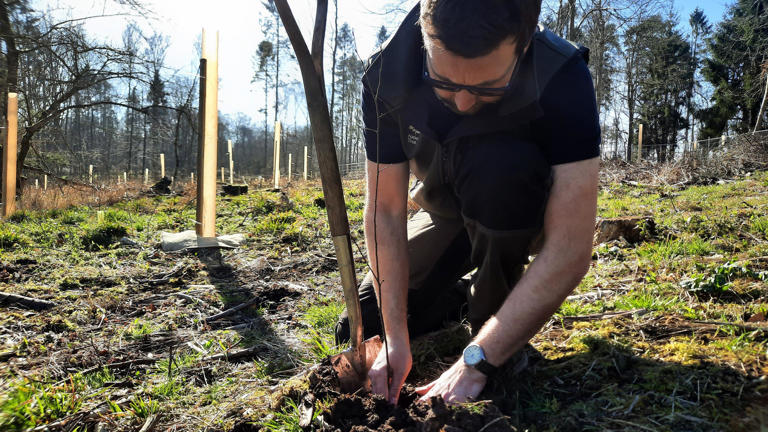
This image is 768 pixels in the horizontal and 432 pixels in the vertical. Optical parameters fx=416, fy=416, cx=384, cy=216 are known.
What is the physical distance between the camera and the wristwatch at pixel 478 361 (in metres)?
1.40

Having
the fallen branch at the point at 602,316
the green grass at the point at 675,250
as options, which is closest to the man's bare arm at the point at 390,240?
the fallen branch at the point at 602,316

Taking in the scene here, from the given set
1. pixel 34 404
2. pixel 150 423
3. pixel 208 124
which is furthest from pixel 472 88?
pixel 208 124

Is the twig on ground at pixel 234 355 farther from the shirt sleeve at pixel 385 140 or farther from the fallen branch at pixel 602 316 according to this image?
the fallen branch at pixel 602 316

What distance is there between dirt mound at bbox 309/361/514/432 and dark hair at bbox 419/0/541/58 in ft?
3.67

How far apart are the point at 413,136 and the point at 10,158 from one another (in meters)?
9.20

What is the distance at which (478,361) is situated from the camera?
1.41m

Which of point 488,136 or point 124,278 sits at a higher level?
point 488,136

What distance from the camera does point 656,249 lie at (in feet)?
9.89

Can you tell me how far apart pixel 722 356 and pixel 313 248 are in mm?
3933

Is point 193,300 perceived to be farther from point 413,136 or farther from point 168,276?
point 413,136

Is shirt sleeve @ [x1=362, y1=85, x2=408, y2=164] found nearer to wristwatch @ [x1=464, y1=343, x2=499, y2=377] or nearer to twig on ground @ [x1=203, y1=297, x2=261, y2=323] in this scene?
wristwatch @ [x1=464, y1=343, x2=499, y2=377]

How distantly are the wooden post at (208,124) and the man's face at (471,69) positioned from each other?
3.73m

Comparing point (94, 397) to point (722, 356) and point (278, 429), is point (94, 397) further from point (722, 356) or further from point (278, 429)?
point (722, 356)

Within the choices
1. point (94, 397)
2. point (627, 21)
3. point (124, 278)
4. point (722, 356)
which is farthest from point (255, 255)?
point (627, 21)
